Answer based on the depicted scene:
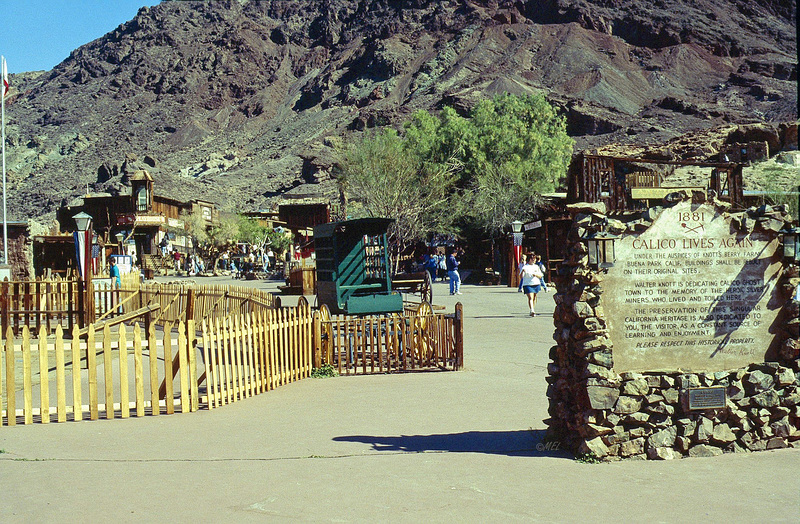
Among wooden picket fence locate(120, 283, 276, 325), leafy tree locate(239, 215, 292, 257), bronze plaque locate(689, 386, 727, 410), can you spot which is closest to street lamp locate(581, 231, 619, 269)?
bronze plaque locate(689, 386, 727, 410)

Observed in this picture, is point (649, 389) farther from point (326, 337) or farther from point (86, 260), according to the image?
point (86, 260)

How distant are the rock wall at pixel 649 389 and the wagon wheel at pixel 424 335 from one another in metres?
4.69

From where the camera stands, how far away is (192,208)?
7119cm

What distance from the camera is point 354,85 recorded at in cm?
14925

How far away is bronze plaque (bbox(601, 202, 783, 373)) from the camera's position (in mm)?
6184

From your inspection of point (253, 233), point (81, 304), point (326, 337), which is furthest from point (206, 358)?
point (253, 233)

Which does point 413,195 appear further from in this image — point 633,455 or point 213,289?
point 633,455

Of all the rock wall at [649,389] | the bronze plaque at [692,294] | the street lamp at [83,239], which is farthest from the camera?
the street lamp at [83,239]

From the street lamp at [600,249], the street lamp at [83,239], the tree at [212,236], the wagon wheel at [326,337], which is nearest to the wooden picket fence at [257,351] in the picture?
the wagon wheel at [326,337]

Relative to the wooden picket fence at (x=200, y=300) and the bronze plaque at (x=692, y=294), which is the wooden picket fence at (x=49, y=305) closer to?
the wooden picket fence at (x=200, y=300)

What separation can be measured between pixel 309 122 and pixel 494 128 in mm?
93629

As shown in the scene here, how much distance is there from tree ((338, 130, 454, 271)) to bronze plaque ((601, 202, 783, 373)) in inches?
1326

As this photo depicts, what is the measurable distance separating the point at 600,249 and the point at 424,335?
5240 millimetres

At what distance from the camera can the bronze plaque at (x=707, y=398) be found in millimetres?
6062
